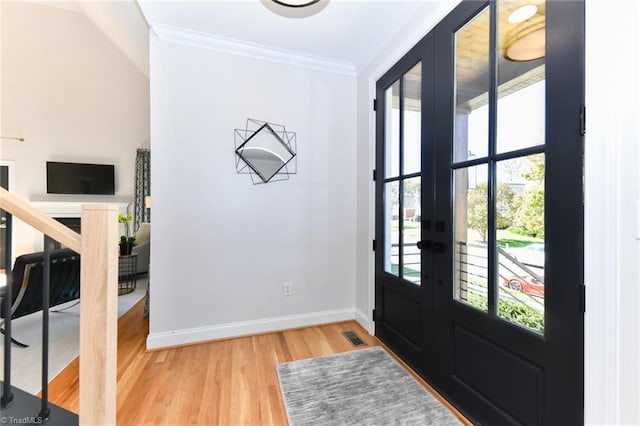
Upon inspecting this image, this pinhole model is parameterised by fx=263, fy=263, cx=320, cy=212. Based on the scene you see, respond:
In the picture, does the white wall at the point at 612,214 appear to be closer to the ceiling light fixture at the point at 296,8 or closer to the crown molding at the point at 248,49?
the ceiling light fixture at the point at 296,8

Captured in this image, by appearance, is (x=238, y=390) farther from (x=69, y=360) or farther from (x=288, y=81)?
(x=288, y=81)

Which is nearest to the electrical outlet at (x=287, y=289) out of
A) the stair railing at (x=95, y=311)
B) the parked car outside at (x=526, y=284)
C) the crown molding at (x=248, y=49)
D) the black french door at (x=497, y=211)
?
the black french door at (x=497, y=211)

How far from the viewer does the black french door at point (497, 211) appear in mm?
1039

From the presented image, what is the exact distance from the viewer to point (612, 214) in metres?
0.90

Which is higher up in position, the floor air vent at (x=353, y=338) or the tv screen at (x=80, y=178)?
→ the tv screen at (x=80, y=178)

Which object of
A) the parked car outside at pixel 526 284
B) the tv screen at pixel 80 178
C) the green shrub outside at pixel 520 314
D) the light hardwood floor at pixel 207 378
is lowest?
the light hardwood floor at pixel 207 378

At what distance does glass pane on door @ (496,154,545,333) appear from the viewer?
1.17 m

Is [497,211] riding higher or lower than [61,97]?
lower

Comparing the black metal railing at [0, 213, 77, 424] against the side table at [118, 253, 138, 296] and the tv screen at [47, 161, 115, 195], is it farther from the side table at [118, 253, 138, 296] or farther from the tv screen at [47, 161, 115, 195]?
the tv screen at [47, 161, 115, 195]

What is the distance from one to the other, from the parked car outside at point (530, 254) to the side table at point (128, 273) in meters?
4.24

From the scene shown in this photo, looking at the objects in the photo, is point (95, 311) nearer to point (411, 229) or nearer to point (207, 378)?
point (207, 378)

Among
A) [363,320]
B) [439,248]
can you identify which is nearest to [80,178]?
[363,320]

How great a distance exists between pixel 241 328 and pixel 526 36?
2.76 m

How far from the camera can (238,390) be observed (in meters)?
1.68
